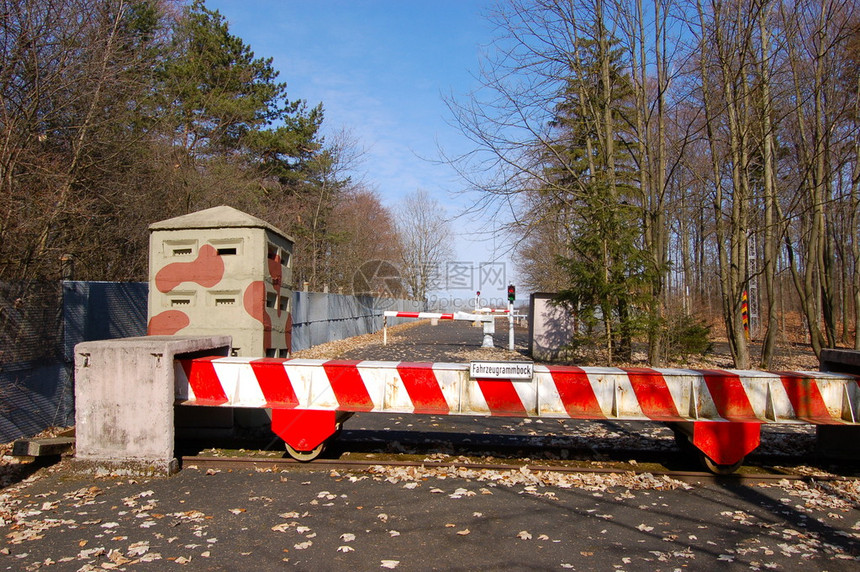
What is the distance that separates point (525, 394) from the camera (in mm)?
5965

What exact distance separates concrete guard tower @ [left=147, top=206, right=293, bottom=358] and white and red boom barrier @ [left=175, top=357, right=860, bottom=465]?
140 cm

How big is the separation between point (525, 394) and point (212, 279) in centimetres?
420

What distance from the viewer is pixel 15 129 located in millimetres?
7527

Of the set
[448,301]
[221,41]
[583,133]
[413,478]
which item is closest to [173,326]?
[413,478]

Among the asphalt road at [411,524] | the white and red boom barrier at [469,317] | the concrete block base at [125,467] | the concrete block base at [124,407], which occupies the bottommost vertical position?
the asphalt road at [411,524]

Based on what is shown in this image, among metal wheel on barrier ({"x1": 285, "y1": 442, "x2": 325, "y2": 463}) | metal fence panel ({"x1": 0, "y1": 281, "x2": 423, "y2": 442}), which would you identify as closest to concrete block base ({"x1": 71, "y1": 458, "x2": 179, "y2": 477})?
metal wheel on barrier ({"x1": 285, "y1": 442, "x2": 325, "y2": 463})

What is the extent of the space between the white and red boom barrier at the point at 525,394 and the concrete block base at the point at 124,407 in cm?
34

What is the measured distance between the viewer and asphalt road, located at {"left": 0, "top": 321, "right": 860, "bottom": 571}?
399 cm

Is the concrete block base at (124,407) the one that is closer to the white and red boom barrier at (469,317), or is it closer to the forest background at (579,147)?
the forest background at (579,147)

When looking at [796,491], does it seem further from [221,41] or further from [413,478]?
[221,41]

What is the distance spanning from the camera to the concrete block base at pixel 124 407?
224 inches

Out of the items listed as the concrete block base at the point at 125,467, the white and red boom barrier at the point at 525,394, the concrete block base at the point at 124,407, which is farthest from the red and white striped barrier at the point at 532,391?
the concrete block base at the point at 125,467

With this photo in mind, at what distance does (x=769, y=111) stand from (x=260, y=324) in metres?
11.7

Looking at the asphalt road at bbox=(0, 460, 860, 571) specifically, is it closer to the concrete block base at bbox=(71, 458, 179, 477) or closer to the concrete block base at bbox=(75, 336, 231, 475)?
the concrete block base at bbox=(71, 458, 179, 477)
